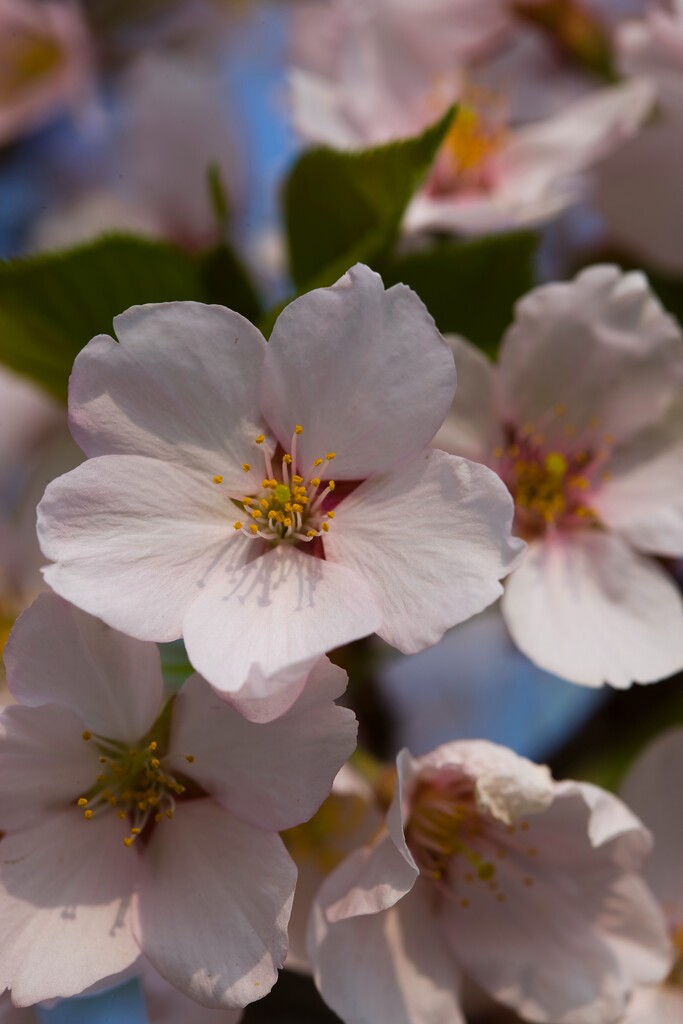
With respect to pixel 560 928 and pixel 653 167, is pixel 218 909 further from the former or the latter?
pixel 653 167

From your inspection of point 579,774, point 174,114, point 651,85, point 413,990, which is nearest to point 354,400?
point 413,990

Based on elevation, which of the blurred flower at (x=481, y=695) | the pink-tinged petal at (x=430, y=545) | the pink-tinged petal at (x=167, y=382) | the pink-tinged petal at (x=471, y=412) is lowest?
the blurred flower at (x=481, y=695)

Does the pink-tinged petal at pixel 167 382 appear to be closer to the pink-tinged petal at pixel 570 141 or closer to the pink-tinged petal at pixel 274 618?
the pink-tinged petal at pixel 274 618

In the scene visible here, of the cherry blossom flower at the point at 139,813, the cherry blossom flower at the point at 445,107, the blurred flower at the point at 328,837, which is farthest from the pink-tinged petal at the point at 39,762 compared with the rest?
the cherry blossom flower at the point at 445,107

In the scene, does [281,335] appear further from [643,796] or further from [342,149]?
[643,796]

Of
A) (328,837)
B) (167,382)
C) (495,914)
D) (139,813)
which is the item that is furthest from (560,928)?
(167,382)

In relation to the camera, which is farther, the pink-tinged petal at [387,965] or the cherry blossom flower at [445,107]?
the cherry blossom flower at [445,107]

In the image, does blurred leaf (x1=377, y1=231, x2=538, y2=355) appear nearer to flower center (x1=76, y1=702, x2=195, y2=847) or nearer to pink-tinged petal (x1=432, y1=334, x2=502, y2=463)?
pink-tinged petal (x1=432, y1=334, x2=502, y2=463)
